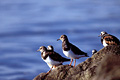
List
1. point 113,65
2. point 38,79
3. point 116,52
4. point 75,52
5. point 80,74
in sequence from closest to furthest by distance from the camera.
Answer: point 113,65 < point 80,74 < point 116,52 < point 38,79 < point 75,52

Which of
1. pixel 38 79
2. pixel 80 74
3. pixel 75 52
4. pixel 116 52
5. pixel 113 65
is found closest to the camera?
pixel 113 65

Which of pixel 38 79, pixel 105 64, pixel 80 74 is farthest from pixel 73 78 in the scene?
pixel 105 64

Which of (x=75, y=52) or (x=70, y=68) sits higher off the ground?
(x=75, y=52)

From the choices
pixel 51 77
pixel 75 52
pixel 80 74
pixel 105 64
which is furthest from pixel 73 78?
pixel 105 64

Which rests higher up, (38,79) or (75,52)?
(75,52)

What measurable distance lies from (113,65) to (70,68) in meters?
6.15

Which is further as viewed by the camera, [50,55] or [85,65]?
[50,55]

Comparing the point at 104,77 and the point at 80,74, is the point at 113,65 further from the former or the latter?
the point at 80,74

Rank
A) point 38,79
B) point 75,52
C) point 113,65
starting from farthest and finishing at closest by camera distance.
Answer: point 75,52 → point 38,79 → point 113,65

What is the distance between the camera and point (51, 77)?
12469mm

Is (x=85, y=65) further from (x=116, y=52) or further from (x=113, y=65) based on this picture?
(x=113, y=65)

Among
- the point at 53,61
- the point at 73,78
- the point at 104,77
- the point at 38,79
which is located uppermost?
the point at 53,61

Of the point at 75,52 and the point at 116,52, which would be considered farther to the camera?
the point at 75,52

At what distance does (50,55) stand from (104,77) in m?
8.53
